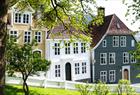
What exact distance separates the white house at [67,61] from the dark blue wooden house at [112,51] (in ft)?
5.12

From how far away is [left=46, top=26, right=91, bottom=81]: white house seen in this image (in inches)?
1518

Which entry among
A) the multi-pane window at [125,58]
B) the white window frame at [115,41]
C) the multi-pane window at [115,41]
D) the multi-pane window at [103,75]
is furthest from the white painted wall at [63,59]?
the multi-pane window at [125,58]

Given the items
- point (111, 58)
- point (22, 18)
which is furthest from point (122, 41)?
point (22, 18)

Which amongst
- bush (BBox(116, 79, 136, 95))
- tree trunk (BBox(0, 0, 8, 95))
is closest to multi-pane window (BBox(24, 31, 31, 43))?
bush (BBox(116, 79, 136, 95))

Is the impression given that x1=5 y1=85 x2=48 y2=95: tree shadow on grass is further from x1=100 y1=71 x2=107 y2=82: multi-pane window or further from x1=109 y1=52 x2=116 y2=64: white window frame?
x1=109 y1=52 x2=116 y2=64: white window frame

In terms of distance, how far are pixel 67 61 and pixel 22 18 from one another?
8.33 metres

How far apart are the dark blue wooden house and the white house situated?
1.56 metres

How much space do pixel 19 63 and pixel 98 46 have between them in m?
22.3

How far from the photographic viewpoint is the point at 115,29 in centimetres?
4519

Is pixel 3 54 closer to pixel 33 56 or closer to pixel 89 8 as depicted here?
pixel 89 8

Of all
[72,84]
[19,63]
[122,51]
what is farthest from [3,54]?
[122,51]

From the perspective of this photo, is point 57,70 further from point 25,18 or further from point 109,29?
point 109,29

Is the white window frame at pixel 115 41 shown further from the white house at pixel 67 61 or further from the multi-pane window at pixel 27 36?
the multi-pane window at pixel 27 36

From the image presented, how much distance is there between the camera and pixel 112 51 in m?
44.7
